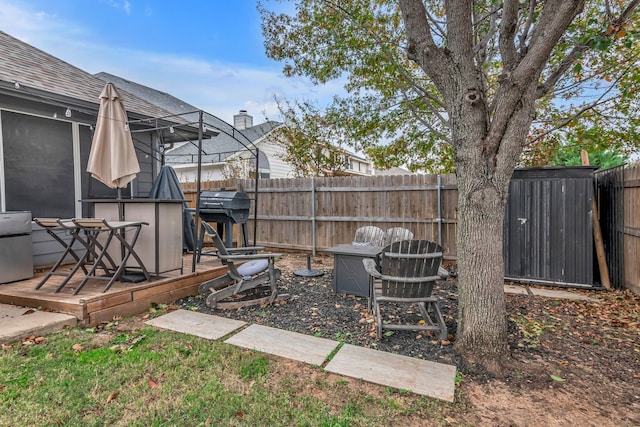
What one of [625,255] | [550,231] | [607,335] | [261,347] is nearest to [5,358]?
[261,347]

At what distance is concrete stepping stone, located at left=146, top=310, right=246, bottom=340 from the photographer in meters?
3.08

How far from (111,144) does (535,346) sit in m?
5.23

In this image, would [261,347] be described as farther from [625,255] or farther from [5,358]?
[625,255]

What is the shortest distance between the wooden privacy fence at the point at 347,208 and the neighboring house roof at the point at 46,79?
3239 millimetres

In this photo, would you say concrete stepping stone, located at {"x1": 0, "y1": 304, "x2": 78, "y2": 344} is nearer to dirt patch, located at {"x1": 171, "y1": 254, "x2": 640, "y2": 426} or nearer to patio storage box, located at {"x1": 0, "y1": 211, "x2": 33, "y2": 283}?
patio storage box, located at {"x1": 0, "y1": 211, "x2": 33, "y2": 283}

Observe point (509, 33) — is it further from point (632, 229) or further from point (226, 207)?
point (226, 207)

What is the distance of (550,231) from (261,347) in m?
4.64

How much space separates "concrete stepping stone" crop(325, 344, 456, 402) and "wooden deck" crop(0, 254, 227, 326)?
94.4 inches

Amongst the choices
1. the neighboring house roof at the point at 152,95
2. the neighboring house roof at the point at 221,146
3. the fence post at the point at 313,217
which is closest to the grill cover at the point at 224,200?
the fence post at the point at 313,217

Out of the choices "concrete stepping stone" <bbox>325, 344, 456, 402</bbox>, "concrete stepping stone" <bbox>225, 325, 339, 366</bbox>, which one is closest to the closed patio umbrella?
"concrete stepping stone" <bbox>225, 325, 339, 366</bbox>

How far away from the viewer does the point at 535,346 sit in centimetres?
283

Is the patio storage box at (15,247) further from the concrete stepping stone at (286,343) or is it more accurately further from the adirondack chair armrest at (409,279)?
the adirondack chair armrest at (409,279)

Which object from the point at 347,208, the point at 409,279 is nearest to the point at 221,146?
the point at 347,208

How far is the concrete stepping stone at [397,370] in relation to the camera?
2.18m
